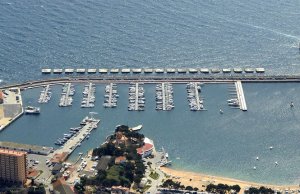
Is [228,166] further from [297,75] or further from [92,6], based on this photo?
[92,6]

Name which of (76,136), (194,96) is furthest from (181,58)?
(76,136)

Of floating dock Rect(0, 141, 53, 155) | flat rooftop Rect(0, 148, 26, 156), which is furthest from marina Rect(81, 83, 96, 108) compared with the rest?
flat rooftop Rect(0, 148, 26, 156)

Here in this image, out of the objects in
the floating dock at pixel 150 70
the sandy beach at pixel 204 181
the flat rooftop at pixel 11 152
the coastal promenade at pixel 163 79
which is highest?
the floating dock at pixel 150 70

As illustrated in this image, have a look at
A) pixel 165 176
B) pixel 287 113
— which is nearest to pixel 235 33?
pixel 287 113

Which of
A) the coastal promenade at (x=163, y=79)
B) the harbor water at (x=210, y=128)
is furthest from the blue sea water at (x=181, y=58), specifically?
the coastal promenade at (x=163, y=79)

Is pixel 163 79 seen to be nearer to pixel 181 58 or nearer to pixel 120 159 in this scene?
pixel 181 58

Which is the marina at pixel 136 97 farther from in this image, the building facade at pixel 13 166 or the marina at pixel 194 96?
the building facade at pixel 13 166
